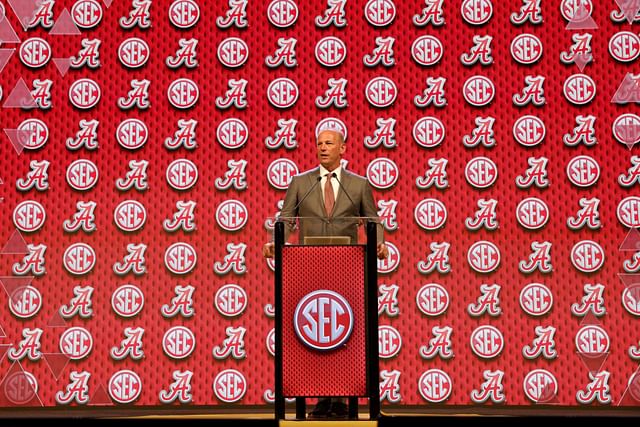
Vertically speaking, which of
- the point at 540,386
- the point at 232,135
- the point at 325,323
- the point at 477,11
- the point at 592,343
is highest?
the point at 477,11

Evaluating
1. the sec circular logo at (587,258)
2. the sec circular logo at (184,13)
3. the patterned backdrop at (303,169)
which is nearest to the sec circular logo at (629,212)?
the patterned backdrop at (303,169)

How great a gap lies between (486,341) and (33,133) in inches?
115

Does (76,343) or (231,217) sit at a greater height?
(231,217)

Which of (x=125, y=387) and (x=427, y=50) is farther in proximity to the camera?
(x=427, y=50)

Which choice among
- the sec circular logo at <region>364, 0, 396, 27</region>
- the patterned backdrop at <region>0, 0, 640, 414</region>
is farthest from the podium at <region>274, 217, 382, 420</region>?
the sec circular logo at <region>364, 0, 396, 27</region>

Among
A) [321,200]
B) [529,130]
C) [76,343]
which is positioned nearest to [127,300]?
[76,343]

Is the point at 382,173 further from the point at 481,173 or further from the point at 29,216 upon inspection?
the point at 29,216

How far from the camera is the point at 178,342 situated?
14.5 ft

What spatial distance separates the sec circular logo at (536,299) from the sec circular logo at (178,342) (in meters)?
1.89

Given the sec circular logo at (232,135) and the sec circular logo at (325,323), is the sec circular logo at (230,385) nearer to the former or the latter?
the sec circular logo at (232,135)

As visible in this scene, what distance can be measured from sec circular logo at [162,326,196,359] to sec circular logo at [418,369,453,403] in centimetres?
Result: 131

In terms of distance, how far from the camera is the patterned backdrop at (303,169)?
14.4 feet

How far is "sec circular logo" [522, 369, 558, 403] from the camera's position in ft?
14.2

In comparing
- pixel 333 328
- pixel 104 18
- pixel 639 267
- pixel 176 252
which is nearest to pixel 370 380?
pixel 333 328
